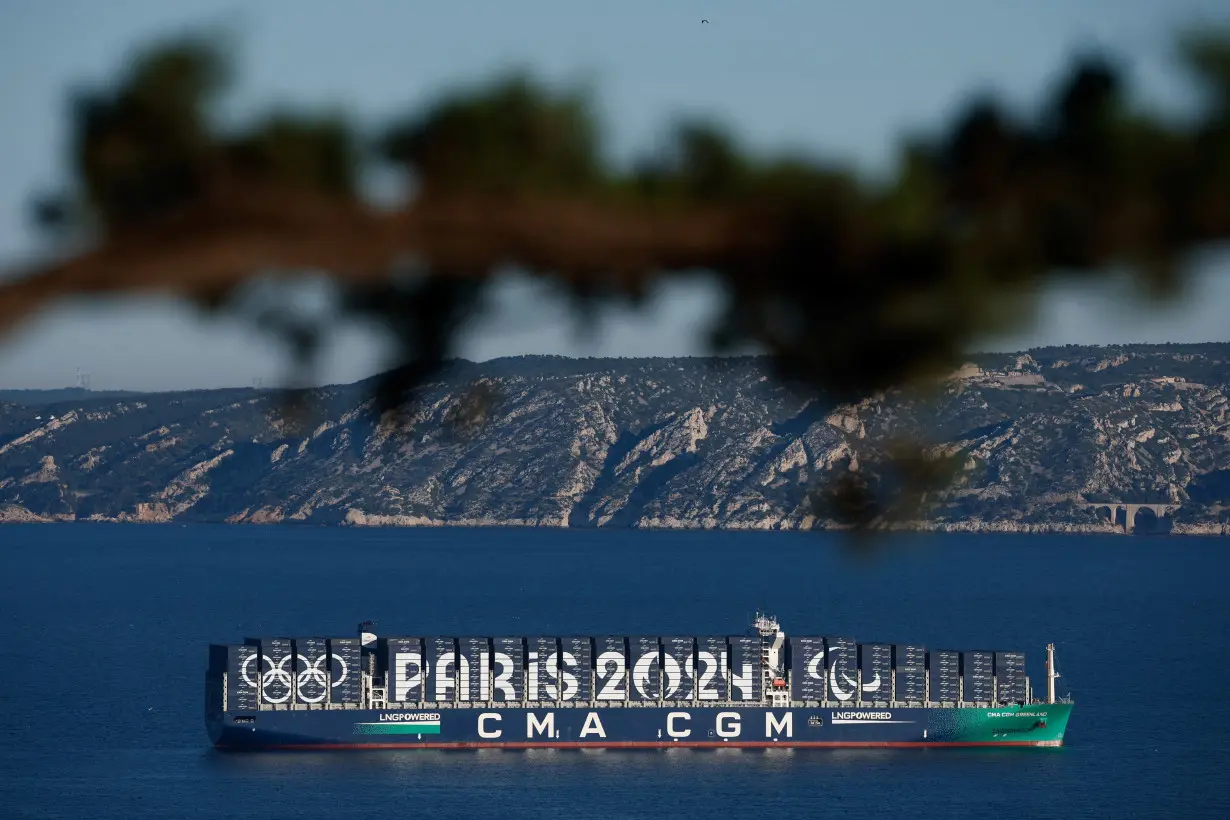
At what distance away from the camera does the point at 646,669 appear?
60844 millimetres

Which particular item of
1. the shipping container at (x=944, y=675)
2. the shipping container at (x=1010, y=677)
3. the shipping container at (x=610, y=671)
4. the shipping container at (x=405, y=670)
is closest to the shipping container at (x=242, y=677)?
the shipping container at (x=405, y=670)

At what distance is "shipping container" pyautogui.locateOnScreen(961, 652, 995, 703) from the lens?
62.7m

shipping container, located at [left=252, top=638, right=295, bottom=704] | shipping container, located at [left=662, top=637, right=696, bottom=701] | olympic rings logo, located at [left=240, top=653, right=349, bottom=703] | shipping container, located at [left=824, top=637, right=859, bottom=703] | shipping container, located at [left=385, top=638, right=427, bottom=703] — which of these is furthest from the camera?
shipping container, located at [left=824, top=637, right=859, bottom=703]

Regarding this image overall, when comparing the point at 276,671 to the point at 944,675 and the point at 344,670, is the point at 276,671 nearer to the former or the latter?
the point at 344,670

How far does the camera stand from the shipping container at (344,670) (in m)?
59.1

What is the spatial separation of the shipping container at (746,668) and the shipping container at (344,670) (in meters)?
12.5

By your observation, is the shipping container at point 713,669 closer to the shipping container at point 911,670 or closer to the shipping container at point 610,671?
the shipping container at point 610,671

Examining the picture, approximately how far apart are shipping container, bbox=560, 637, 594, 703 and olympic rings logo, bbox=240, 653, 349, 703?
7.36 meters

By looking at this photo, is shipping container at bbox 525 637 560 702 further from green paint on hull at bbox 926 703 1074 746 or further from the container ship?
green paint on hull at bbox 926 703 1074 746

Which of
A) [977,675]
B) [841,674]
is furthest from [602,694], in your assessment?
[977,675]

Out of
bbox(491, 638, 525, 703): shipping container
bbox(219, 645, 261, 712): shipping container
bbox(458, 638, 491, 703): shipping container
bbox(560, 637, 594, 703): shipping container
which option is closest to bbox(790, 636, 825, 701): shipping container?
bbox(560, 637, 594, 703): shipping container

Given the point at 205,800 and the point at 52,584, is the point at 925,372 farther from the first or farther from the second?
the point at 52,584

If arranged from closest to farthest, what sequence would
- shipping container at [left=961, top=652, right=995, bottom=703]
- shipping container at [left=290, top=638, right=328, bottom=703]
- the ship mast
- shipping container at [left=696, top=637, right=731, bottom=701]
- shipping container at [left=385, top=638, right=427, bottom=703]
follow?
shipping container at [left=290, top=638, right=328, bottom=703] → shipping container at [left=385, top=638, right=427, bottom=703] → shipping container at [left=696, top=637, right=731, bottom=701] → the ship mast → shipping container at [left=961, top=652, right=995, bottom=703]

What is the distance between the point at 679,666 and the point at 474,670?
22.9 feet
